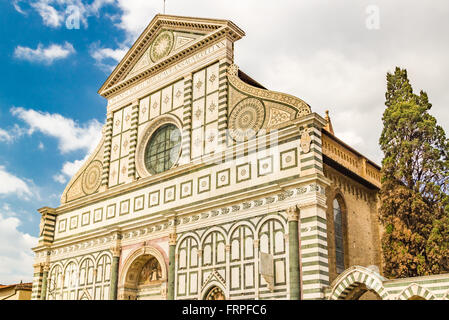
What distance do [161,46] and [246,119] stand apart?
7.51 metres

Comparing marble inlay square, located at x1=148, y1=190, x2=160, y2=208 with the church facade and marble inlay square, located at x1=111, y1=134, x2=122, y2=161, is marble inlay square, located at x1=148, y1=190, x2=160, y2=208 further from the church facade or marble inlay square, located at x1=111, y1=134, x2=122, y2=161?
marble inlay square, located at x1=111, y1=134, x2=122, y2=161

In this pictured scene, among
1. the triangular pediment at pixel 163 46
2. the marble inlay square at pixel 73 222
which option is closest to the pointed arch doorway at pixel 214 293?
the marble inlay square at pixel 73 222

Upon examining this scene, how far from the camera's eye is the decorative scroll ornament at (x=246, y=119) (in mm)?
18672

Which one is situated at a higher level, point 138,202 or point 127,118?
point 127,118

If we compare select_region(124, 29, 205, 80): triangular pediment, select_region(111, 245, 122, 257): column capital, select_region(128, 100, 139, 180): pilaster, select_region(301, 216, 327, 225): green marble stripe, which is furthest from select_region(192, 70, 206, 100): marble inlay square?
select_region(301, 216, 327, 225): green marble stripe

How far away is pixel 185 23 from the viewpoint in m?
23.0

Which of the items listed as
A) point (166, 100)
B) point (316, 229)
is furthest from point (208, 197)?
point (166, 100)

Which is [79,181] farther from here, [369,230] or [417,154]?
[417,154]

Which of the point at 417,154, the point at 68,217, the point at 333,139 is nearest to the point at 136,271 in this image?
the point at 68,217

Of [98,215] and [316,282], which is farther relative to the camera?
[98,215]

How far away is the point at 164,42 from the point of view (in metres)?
24.1

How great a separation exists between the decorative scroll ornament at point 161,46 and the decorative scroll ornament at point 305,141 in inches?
375

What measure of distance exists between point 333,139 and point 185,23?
9.22 metres

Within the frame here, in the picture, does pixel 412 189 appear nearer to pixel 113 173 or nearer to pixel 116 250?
pixel 116 250
